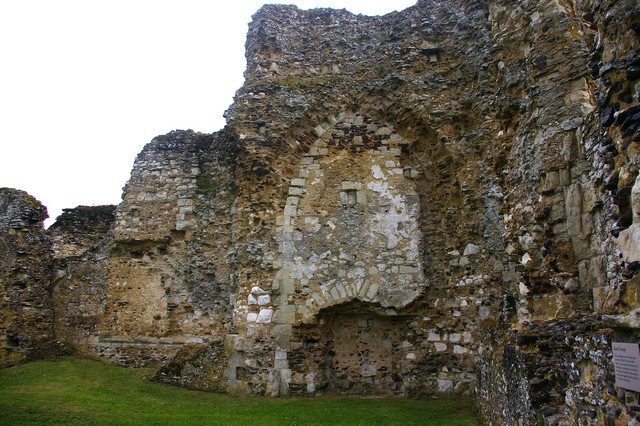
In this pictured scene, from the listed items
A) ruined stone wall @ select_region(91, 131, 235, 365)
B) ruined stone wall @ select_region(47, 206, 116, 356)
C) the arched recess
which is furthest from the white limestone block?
ruined stone wall @ select_region(47, 206, 116, 356)

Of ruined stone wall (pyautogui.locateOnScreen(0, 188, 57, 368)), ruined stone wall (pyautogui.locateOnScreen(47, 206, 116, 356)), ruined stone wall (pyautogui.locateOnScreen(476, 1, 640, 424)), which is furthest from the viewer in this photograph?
ruined stone wall (pyautogui.locateOnScreen(47, 206, 116, 356))

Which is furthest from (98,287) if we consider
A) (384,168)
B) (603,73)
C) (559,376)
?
(603,73)

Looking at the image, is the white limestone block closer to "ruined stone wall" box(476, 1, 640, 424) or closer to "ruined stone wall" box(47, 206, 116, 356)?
"ruined stone wall" box(476, 1, 640, 424)

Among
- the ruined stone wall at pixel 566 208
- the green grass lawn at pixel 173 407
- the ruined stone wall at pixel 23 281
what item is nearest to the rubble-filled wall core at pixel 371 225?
the ruined stone wall at pixel 566 208

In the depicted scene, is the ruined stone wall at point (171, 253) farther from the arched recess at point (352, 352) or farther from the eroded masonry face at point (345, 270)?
the arched recess at point (352, 352)

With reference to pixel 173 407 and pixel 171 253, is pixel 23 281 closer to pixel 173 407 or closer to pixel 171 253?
pixel 171 253

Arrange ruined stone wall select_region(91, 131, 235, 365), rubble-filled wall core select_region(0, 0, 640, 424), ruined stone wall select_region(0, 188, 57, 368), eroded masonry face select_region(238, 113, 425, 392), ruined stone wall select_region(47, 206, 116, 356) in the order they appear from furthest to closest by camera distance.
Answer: ruined stone wall select_region(47, 206, 116, 356) < ruined stone wall select_region(0, 188, 57, 368) < ruined stone wall select_region(91, 131, 235, 365) < eroded masonry face select_region(238, 113, 425, 392) < rubble-filled wall core select_region(0, 0, 640, 424)

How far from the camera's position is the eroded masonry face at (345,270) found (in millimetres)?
10188

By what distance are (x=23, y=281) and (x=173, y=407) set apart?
686 cm

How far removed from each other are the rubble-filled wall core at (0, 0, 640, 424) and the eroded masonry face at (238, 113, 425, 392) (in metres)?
0.04

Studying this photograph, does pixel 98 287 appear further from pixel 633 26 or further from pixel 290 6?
pixel 633 26

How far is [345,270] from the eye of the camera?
10516mm

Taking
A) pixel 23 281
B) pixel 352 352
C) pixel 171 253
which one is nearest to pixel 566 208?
pixel 352 352

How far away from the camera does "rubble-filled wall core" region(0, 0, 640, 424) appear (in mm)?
5734
